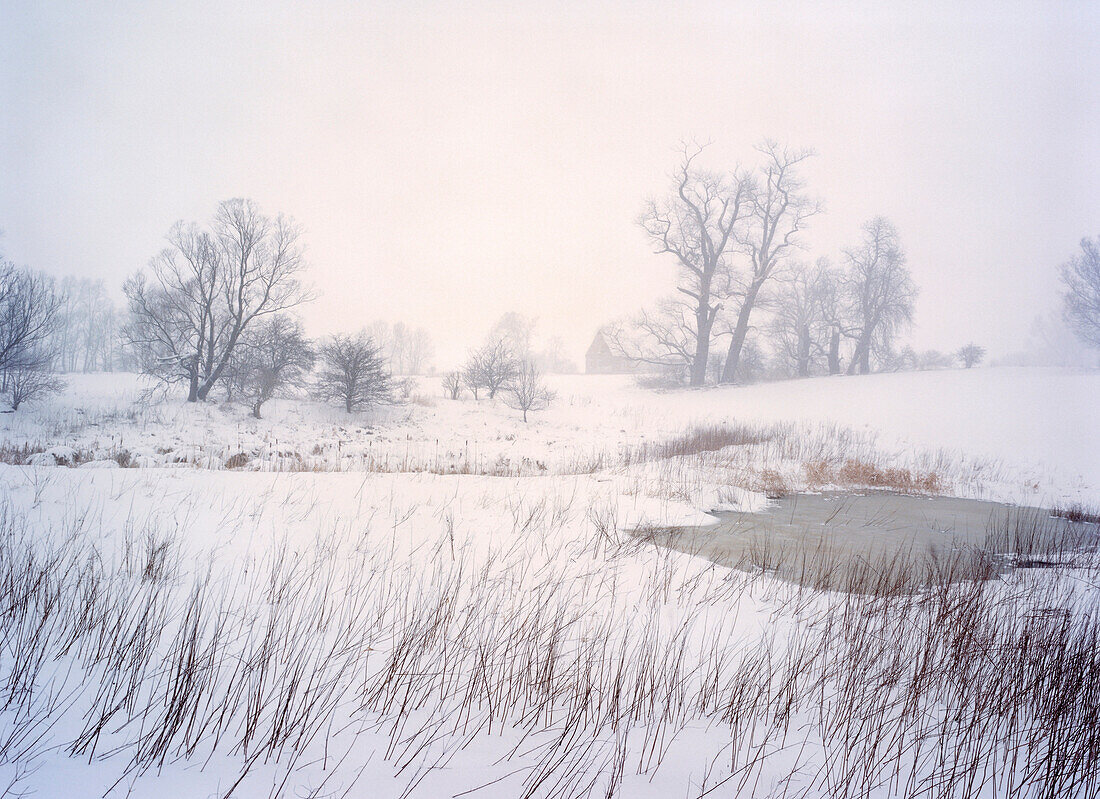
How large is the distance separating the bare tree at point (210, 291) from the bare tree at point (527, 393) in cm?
1007

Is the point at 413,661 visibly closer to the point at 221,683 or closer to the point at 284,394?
the point at 221,683

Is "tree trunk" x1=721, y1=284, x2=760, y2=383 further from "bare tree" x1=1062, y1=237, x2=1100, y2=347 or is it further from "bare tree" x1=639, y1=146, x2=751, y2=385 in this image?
"bare tree" x1=1062, y1=237, x2=1100, y2=347

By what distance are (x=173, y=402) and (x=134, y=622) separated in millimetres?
19443

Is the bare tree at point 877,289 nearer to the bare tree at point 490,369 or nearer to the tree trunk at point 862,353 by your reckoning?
the tree trunk at point 862,353

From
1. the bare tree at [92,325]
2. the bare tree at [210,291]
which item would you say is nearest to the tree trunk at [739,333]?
the bare tree at [210,291]

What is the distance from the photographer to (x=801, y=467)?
12109 millimetres

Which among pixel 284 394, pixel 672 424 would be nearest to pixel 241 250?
pixel 284 394

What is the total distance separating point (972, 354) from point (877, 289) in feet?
24.3

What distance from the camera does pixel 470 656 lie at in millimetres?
2758

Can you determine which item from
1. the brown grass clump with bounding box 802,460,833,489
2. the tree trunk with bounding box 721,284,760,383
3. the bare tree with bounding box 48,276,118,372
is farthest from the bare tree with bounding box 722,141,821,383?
the bare tree with bounding box 48,276,118,372

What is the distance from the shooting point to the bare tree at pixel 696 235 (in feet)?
86.0

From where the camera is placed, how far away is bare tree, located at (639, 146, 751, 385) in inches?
1032

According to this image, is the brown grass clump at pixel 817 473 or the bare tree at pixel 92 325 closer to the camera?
the brown grass clump at pixel 817 473

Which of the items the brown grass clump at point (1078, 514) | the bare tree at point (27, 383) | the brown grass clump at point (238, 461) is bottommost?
the brown grass clump at point (1078, 514)
